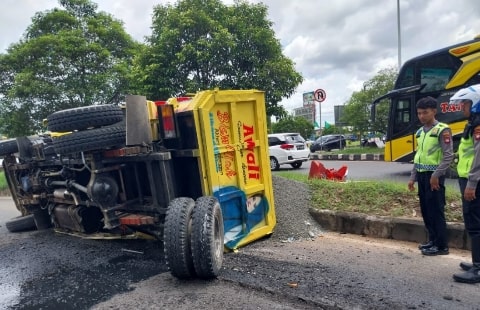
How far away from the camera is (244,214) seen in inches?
180

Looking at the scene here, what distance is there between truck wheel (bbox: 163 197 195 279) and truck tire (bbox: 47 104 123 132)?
1324mm

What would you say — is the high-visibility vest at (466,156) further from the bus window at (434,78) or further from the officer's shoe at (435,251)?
the bus window at (434,78)

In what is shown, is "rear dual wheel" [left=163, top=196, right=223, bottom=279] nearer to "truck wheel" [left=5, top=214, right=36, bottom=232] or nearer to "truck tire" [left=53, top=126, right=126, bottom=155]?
"truck tire" [left=53, top=126, right=126, bottom=155]

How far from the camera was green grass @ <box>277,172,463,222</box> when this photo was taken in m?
4.86

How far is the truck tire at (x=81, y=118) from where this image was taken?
408 cm

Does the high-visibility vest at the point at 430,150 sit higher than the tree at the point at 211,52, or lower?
lower

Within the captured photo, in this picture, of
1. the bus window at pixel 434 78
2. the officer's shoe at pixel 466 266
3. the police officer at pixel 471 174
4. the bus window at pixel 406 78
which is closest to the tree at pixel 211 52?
the bus window at pixel 406 78

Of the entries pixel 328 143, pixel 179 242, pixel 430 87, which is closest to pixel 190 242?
pixel 179 242

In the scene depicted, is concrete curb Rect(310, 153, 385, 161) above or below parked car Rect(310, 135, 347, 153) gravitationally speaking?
above

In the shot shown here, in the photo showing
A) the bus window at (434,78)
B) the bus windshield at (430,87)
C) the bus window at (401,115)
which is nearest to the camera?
the bus windshield at (430,87)

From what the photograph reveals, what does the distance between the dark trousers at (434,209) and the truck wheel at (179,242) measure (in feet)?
8.26

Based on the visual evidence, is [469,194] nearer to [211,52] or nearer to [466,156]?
[466,156]

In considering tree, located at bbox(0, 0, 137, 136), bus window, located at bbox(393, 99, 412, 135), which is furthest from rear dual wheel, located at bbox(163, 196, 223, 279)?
tree, located at bbox(0, 0, 137, 136)

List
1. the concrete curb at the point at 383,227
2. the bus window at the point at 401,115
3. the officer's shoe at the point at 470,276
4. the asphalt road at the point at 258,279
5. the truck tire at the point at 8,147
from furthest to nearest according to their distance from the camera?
the bus window at the point at 401,115 → the truck tire at the point at 8,147 → the concrete curb at the point at 383,227 → the officer's shoe at the point at 470,276 → the asphalt road at the point at 258,279
